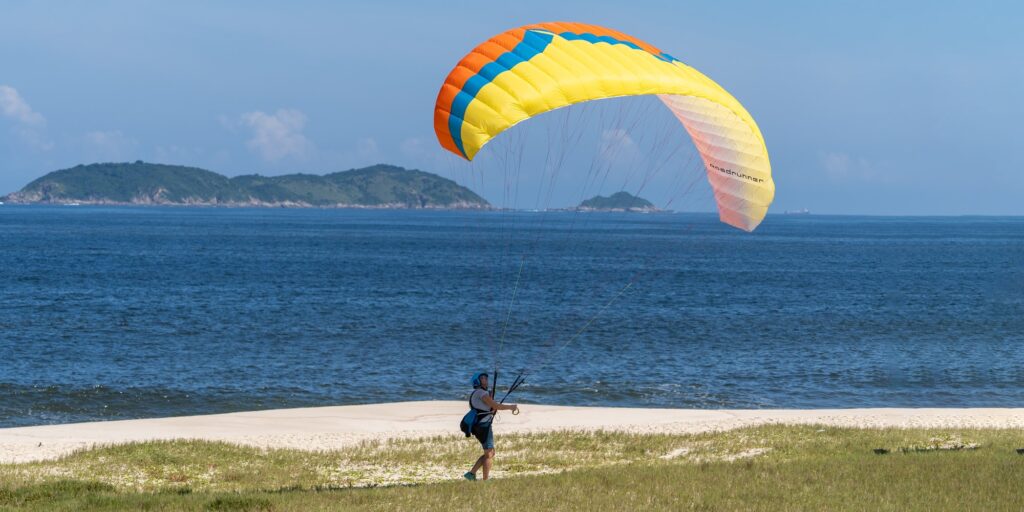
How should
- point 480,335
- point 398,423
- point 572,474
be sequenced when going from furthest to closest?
point 480,335 → point 398,423 → point 572,474

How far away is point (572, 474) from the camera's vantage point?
52.0ft

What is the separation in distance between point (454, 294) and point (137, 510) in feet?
172

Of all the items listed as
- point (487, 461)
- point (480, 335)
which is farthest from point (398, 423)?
point (480, 335)

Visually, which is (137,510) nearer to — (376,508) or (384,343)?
(376,508)

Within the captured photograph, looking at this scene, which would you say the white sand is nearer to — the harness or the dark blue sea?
the dark blue sea

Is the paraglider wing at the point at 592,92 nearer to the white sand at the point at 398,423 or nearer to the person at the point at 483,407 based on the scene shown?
the person at the point at 483,407

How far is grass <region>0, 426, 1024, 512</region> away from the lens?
1371 centimetres

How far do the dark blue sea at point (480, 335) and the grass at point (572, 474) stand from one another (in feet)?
34.8

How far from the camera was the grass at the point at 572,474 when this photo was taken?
45.0 ft

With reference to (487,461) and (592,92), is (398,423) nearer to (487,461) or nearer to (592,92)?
(487,461)

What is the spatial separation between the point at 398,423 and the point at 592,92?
1297cm

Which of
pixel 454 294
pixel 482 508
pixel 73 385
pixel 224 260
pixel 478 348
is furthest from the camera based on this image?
pixel 224 260

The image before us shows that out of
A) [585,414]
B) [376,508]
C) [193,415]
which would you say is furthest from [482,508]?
[193,415]

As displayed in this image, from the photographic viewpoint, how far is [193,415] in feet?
96.9
